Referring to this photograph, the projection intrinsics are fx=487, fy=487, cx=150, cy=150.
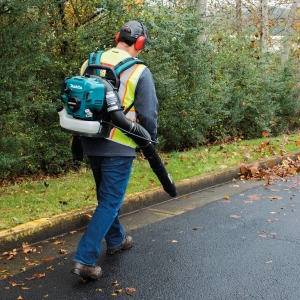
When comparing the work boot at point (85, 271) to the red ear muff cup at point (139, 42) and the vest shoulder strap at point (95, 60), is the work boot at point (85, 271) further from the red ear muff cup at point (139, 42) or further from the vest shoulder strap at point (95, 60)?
the red ear muff cup at point (139, 42)

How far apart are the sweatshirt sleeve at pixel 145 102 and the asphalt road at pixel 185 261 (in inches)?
52.0

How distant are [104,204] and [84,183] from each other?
3255 mm

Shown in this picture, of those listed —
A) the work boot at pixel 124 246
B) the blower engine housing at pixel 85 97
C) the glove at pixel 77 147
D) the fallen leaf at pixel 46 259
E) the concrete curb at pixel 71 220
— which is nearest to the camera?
the blower engine housing at pixel 85 97

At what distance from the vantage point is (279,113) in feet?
51.3

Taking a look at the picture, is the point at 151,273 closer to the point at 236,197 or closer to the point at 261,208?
the point at 261,208

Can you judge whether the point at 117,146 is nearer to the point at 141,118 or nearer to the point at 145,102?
the point at 141,118

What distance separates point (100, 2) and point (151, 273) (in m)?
5.91

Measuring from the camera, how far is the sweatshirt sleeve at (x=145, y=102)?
13.2 ft

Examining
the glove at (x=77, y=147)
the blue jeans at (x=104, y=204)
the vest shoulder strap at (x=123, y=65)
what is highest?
the vest shoulder strap at (x=123, y=65)

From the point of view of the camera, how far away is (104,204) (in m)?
4.16

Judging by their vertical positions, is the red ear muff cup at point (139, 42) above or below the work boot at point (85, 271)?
above

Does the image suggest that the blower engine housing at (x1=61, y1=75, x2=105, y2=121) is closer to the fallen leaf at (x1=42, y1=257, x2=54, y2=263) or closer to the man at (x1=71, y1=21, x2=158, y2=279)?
the man at (x1=71, y1=21, x2=158, y2=279)

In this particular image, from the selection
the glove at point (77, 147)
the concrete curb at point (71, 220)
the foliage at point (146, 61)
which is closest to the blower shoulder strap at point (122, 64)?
the glove at point (77, 147)

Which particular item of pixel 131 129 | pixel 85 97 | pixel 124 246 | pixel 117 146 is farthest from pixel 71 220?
pixel 85 97
